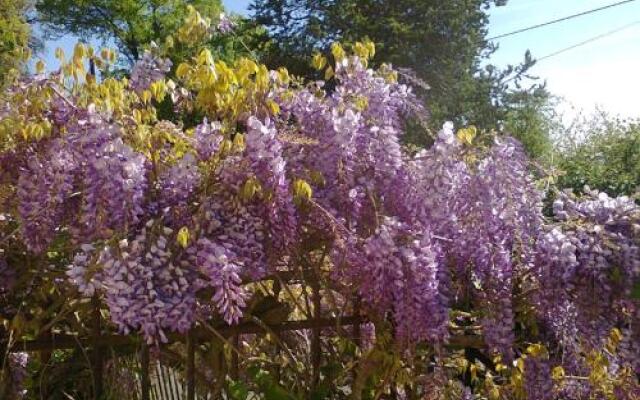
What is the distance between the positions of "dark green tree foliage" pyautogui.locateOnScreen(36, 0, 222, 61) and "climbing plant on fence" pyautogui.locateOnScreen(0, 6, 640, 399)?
19718mm

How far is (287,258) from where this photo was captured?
2.38 metres

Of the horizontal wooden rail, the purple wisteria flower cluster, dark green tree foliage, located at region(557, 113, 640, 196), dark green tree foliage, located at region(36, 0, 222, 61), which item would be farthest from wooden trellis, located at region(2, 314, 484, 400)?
dark green tree foliage, located at region(36, 0, 222, 61)

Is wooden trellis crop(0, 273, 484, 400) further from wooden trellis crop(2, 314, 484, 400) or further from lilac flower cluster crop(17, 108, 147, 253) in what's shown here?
lilac flower cluster crop(17, 108, 147, 253)

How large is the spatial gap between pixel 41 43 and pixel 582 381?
69.4ft

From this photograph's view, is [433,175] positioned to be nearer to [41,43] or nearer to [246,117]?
[246,117]

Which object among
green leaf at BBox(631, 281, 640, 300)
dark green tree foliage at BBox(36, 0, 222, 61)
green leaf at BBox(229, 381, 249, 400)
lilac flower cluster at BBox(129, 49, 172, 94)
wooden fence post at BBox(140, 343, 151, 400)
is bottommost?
green leaf at BBox(229, 381, 249, 400)

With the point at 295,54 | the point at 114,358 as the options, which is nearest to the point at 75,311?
the point at 114,358

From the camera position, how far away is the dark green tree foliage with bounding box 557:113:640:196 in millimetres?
15695

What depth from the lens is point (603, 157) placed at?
67.2ft

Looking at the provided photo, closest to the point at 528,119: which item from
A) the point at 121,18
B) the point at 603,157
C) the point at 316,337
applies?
the point at 603,157

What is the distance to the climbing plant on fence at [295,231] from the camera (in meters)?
1.89

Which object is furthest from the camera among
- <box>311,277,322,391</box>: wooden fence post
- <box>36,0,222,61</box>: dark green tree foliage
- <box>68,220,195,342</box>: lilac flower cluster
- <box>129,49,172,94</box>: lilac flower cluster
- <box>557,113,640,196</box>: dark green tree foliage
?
<box>36,0,222,61</box>: dark green tree foliage

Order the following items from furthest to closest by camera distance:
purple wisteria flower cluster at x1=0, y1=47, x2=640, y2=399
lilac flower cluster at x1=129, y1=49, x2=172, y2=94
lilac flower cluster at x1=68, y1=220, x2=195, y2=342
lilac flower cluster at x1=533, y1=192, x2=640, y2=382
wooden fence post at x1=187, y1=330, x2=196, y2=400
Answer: wooden fence post at x1=187, y1=330, x2=196, y2=400 → lilac flower cluster at x1=129, y1=49, x2=172, y2=94 → lilac flower cluster at x1=533, y1=192, x2=640, y2=382 → purple wisteria flower cluster at x1=0, y1=47, x2=640, y2=399 → lilac flower cluster at x1=68, y1=220, x2=195, y2=342

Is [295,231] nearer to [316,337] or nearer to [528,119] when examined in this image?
[316,337]
